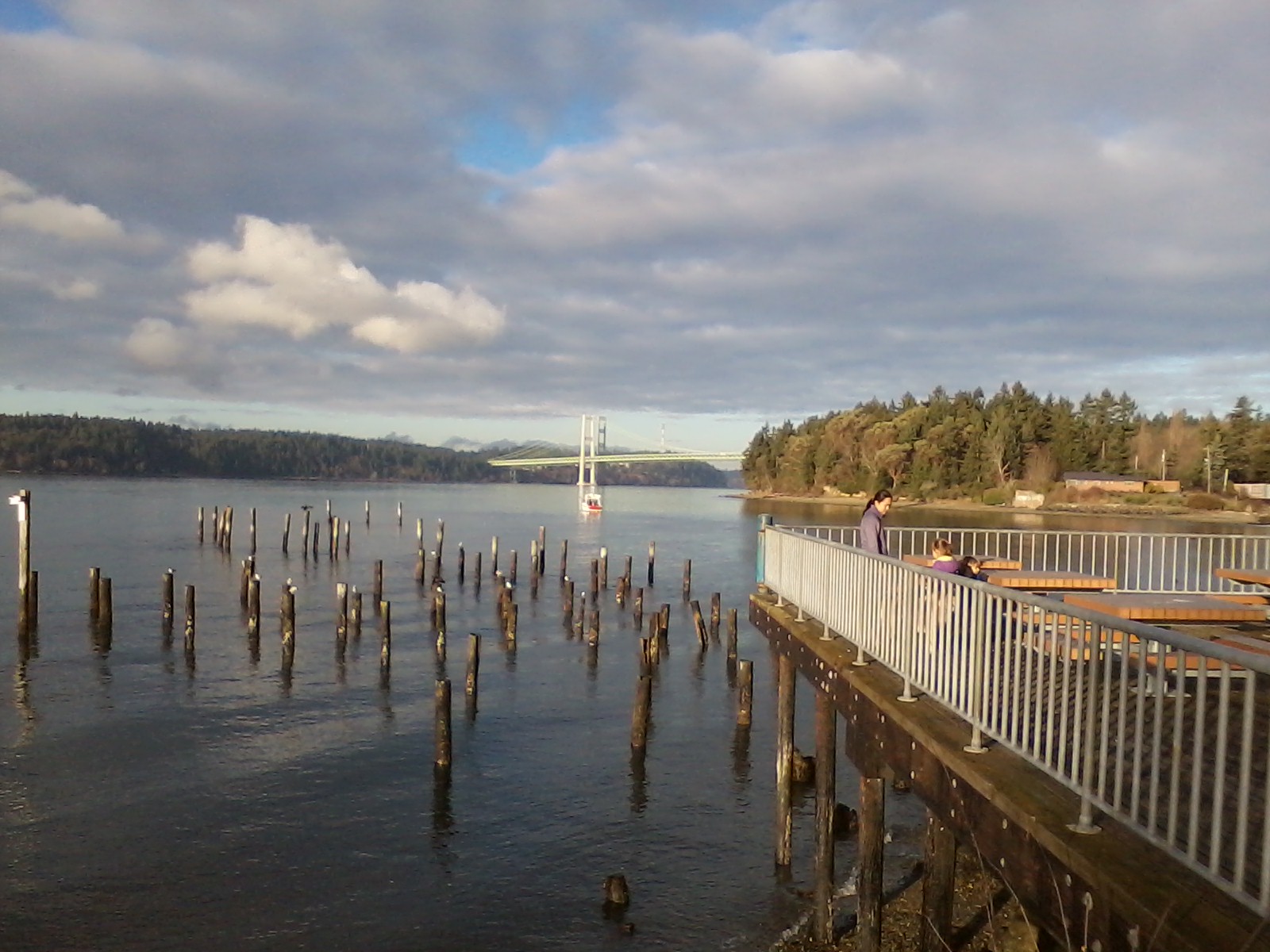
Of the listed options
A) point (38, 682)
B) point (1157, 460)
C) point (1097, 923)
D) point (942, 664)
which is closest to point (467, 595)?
point (38, 682)

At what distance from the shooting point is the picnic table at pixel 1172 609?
345 inches

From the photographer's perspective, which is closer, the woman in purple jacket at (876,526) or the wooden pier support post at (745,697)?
the woman in purple jacket at (876,526)

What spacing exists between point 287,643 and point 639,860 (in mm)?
13572

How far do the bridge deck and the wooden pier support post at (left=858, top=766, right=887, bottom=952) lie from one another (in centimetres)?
36

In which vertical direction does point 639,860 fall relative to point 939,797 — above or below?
below

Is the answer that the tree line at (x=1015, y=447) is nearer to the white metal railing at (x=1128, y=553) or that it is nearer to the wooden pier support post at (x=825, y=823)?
the white metal railing at (x=1128, y=553)

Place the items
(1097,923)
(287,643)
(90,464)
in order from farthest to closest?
(90,464) → (287,643) → (1097,923)

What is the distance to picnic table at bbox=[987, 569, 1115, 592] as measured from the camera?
1156 cm

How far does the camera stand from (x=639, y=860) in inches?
455

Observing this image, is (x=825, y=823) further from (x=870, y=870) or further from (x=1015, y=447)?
(x=1015, y=447)

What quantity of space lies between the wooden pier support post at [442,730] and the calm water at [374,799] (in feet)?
0.77

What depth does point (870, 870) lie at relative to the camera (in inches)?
311

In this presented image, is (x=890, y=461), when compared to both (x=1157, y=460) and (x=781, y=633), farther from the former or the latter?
(x=781, y=633)

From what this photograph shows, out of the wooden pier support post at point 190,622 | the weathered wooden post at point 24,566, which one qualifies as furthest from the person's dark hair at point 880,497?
the weathered wooden post at point 24,566
